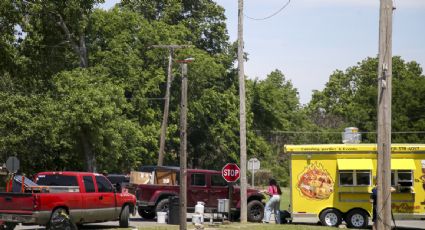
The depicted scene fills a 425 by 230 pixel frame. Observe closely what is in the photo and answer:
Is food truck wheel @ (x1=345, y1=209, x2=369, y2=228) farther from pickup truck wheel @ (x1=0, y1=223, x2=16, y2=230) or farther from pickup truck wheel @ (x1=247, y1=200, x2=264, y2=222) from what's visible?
pickup truck wheel @ (x1=0, y1=223, x2=16, y2=230)

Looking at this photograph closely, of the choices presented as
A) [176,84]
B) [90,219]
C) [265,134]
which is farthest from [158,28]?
[90,219]

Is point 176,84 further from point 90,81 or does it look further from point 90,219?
point 90,219

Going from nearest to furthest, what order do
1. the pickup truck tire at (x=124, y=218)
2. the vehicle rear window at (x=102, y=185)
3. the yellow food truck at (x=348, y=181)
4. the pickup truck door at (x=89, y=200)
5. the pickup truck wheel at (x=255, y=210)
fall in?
the pickup truck door at (x=89, y=200), the vehicle rear window at (x=102, y=185), the pickup truck tire at (x=124, y=218), the yellow food truck at (x=348, y=181), the pickup truck wheel at (x=255, y=210)

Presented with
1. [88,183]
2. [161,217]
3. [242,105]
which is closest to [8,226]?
[88,183]

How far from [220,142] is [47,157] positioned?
20.6 metres

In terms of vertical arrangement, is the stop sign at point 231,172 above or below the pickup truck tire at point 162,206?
above

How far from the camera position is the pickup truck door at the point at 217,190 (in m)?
29.3

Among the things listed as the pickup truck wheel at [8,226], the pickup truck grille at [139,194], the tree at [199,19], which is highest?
the tree at [199,19]

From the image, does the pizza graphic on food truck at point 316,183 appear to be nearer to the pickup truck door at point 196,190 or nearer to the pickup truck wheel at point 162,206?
the pickup truck door at point 196,190

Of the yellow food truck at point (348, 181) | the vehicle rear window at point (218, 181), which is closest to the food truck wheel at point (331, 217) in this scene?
the yellow food truck at point (348, 181)

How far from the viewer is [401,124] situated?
72562 mm

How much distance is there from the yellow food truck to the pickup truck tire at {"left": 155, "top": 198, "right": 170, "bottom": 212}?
4790mm

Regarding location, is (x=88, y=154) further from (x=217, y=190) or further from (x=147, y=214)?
(x=217, y=190)

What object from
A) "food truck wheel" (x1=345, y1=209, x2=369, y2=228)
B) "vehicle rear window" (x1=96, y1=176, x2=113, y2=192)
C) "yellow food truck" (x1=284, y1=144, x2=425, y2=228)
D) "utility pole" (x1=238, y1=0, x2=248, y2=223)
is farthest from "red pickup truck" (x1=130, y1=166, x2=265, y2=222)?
"vehicle rear window" (x1=96, y1=176, x2=113, y2=192)
